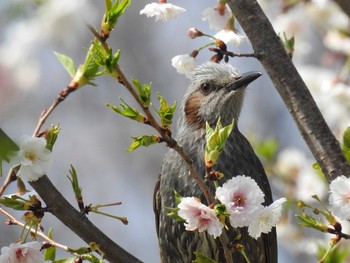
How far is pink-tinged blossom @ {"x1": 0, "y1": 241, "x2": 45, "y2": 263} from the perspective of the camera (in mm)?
2283

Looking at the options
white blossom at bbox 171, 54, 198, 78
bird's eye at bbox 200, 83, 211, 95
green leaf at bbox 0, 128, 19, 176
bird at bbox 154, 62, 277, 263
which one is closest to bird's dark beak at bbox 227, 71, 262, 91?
bird at bbox 154, 62, 277, 263

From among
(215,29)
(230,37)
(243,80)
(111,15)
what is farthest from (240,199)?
(243,80)

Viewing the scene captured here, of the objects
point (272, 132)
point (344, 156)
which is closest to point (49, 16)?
point (344, 156)

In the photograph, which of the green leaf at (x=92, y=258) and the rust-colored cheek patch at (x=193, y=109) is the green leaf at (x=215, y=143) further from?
the rust-colored cheek patch at (x=193, y=109)

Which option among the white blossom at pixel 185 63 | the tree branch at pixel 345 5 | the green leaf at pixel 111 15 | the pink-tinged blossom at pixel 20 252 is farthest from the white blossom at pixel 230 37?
the pink-tinged blossom at pixel 20 252

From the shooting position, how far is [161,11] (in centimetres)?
273

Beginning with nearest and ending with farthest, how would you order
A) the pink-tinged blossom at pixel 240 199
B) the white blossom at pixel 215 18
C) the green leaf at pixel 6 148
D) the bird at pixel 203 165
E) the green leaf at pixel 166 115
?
the green leaf at pixel 6 148, the pink-tinged blossom at pixel 240 199, the green leaf at pixel 166 115, the white blossom at pixel 215 18, the bird at pixel 203 165

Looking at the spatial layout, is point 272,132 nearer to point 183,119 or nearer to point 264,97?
point 264,97

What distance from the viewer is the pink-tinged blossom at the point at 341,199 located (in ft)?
7.45

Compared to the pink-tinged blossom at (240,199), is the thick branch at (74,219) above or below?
above

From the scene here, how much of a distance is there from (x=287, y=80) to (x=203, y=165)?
120 cm

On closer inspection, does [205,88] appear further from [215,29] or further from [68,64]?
[68,64]

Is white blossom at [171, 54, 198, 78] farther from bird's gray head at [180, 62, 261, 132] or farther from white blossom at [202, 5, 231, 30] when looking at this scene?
bird's gray head at [180, 62, 261, 132]

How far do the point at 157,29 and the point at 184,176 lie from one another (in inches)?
310
